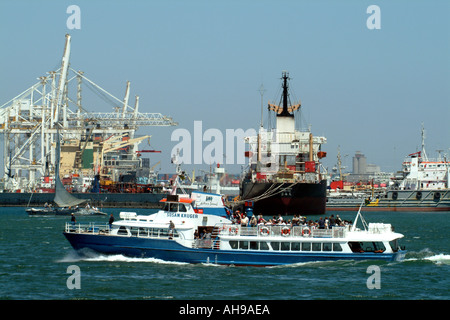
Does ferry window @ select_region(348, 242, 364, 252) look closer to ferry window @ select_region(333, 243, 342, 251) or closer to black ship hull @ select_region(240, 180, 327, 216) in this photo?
ferry window @ select_region(333, 243, 342, 251)

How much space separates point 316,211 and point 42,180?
90.5 meters

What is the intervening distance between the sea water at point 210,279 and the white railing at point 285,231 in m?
1.68

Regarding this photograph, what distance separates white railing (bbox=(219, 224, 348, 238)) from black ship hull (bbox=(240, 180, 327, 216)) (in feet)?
215

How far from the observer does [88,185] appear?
606 feet

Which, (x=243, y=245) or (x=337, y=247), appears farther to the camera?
(x=243, y=245)

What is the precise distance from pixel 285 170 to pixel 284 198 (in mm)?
13576

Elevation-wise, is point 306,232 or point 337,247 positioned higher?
point 306,232

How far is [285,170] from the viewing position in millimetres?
124375

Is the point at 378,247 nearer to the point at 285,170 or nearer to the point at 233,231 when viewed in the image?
the point at 233,231

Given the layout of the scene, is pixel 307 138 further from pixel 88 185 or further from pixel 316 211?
pixel 88 185

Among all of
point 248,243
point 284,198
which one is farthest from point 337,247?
point 284,198

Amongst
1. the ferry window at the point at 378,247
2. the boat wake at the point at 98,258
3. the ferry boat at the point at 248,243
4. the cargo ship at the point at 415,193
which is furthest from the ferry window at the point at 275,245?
the cargo ship at the point at 415,193
